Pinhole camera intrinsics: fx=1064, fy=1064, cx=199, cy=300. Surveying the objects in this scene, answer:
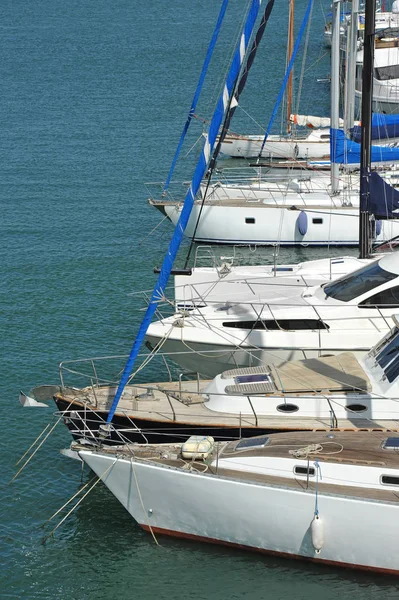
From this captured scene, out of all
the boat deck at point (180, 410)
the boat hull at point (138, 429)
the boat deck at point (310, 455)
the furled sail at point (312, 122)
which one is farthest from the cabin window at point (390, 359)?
the furled sail at point (312, 122)

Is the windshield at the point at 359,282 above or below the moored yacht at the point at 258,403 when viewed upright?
above

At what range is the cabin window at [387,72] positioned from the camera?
61.8 metres

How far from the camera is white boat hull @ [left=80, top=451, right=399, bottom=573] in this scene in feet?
61.2

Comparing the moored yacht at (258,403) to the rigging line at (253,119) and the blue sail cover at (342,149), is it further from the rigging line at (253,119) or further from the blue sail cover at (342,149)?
the rigging line at (253,119)

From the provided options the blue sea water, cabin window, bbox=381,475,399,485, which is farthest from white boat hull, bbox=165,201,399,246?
cabin window, bbox=381,475,399,485

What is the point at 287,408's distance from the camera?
21.7m

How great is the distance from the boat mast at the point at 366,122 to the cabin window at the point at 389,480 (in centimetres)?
1126

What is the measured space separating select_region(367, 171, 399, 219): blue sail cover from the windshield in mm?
2851

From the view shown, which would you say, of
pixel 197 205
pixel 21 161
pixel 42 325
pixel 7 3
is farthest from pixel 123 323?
pixel 7 3

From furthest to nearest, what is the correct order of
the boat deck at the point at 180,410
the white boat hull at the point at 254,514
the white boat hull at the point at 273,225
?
the white boat hull at the point at 273,225 < the boat deck at the point at 180,410 < the white boat hull at the point at 254,514

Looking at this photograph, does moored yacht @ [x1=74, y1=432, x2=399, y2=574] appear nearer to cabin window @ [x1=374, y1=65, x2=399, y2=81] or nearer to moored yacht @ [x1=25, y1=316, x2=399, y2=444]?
moored yacht @ [x1=25, y1=316, x2=399, y2=444]

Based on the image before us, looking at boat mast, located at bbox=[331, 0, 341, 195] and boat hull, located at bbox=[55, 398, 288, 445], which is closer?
boat hull, located at bbox=[55, 398, 288, 445]

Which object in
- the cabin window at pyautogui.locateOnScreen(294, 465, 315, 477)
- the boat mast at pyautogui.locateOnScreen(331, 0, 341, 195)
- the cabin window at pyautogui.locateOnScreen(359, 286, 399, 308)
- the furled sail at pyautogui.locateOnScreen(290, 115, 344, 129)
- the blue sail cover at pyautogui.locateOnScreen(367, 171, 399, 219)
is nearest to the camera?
the cabin window at pyautogui.locateOnScreen(294, 465, 315, 477)

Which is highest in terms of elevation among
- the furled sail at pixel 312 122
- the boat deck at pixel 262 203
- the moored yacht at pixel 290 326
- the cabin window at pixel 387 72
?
the cabin window at pixel 387 72
